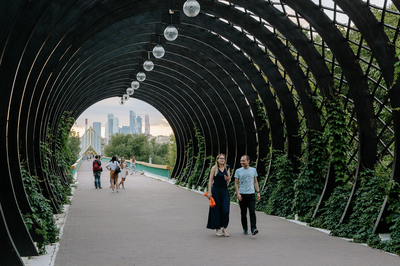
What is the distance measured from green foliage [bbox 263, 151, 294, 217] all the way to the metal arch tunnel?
43cm

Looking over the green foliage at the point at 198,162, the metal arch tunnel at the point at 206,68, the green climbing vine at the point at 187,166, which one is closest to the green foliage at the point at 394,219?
the metal arch tunnel at the point at 206,68

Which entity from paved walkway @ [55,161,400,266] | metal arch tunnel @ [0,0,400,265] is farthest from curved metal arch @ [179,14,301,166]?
paved walkway @ [55,161,400,266]

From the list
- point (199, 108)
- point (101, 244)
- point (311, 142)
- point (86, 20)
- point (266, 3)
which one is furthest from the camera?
point (199, 108)

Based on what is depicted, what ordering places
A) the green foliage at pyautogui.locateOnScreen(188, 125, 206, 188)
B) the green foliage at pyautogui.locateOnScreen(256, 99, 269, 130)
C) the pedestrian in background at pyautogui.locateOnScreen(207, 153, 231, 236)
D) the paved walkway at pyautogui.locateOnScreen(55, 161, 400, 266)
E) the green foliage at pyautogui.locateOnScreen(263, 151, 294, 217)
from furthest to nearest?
the green foliage at pyautogui.locateOnScreen(188, 125, 206, 188)
the green foliage at pyautogui.locateOnScreen(256, 99, 269, 130)
the green foliage at pyautogui.locateOnScreen(263, 151, 294, 217)
the pedestrian in background at pyautogui.locateOnScreen(207, 153, 231, 236)
the paved walkway at pyautogui.locateOnScreen(55, 161, 400, 266)

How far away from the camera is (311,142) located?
42.4 feet

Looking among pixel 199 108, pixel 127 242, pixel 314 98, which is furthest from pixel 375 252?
pixel 199 108

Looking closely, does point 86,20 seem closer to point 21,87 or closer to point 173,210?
point 21,87

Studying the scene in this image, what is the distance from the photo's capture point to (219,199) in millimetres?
9984

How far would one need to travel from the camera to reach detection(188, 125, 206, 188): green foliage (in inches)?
961

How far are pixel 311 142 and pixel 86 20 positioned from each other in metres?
7.02

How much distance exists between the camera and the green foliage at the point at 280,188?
1354 centimetres

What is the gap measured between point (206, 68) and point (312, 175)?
722 cm

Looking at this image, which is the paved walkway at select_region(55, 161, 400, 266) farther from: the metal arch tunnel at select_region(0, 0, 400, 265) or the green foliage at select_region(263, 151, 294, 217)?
the metal arch tunnel at select_region(0, 0, 400, 265)

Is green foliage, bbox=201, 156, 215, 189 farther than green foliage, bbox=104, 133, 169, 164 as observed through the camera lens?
No
